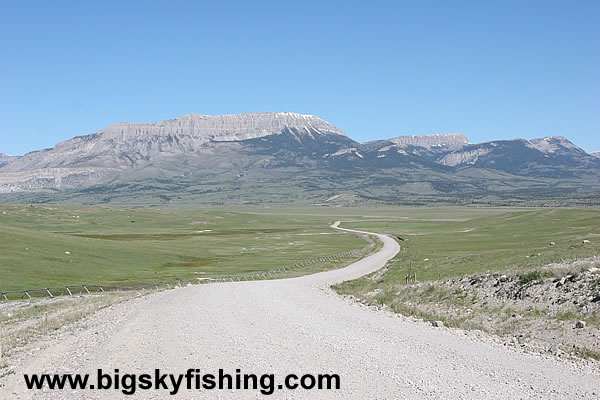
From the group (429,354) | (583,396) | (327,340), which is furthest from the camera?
(327,340)

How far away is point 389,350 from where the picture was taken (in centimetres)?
2069

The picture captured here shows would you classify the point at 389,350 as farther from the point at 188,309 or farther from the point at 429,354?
the point at 188,309

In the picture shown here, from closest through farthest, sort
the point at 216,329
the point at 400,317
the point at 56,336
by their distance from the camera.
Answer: the point at 216,329
the point at 56,336
the point at 400,317

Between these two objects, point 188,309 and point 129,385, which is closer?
point 129,385

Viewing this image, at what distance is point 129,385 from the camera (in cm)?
1723

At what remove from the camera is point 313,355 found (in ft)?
65.8

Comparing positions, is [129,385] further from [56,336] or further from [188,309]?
[188,309]

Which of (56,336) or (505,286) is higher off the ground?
(505,286)

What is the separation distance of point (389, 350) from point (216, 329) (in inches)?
390

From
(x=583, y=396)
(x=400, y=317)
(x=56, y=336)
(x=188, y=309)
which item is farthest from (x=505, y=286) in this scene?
(x=56, y=336)

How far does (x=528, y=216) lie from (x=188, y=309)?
162 metres

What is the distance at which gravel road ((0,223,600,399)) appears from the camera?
637 inches

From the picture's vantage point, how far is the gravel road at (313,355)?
53.1 feet

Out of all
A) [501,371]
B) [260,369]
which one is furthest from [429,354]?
[260,369]
